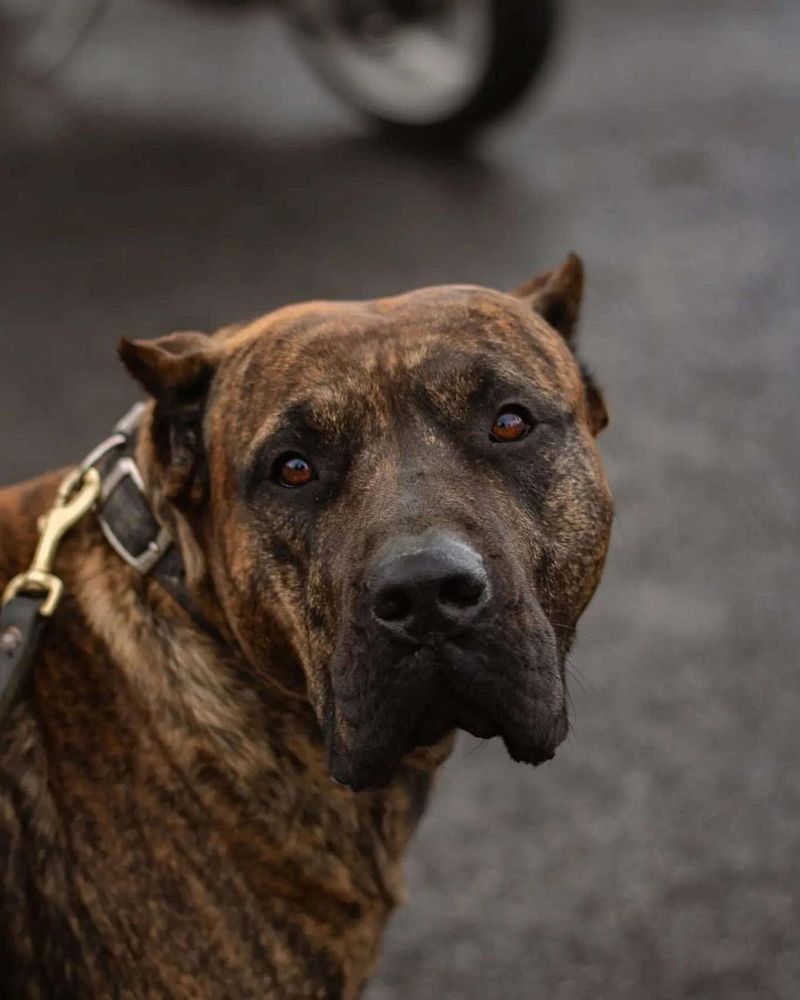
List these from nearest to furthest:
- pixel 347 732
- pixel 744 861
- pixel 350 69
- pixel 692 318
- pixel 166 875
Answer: pixel 347 732 < pixel 166 875 < pixel 744 861 < pixel 692 318 < pixel 350 69

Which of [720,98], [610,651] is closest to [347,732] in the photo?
[610,651]

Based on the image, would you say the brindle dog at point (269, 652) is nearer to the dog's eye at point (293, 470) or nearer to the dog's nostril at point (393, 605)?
the dog's eye at point (293, 470)

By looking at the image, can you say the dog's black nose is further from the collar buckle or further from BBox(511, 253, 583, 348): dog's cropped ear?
BBox(511, 253, 583, 348): dog's cropped ear

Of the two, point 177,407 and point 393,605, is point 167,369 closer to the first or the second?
point 177,407

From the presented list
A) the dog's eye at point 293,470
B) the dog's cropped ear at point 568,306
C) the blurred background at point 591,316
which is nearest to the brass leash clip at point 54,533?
the dog's eye at point 293,470

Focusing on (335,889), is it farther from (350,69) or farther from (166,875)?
(350,69)

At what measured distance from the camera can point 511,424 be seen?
9.14 ft

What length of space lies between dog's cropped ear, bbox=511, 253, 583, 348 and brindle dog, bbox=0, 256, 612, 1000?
0.44 ft

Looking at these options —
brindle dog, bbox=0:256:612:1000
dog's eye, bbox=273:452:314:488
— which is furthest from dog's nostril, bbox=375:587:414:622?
dog's eye, bbox=273:452:314:488

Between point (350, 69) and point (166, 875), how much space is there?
20.3 feet

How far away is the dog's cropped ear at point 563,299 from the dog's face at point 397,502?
0.06m

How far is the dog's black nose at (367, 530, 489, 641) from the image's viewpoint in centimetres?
244

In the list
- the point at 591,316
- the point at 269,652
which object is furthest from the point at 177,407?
the point at 591,316

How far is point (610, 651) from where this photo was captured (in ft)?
16.5
